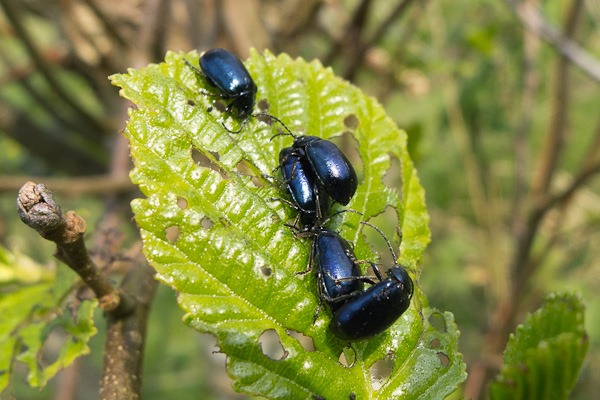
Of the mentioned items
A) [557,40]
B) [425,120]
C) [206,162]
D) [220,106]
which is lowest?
[206,162]

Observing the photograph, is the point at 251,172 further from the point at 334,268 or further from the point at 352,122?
the point at 352,122

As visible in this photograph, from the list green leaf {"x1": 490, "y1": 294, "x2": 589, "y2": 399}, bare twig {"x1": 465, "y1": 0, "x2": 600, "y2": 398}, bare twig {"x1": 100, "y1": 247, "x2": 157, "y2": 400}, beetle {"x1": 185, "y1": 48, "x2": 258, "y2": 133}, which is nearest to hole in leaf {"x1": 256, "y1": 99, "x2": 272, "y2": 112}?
beetle {"x1": 185, "y1": 48, "x2": 258, "y2": 133}

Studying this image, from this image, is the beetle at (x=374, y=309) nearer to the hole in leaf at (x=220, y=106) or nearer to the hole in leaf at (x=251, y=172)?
the hole in leaf at (x=251, y=172)

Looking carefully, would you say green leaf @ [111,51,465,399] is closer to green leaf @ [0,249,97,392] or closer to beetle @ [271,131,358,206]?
beetle @ [271,131,358,206]

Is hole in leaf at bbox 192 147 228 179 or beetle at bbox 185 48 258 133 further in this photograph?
beetle at bbox 185 48 258 133

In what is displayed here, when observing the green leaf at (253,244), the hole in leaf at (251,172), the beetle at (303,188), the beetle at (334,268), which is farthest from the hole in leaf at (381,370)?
the hole in leaf at (251,172)

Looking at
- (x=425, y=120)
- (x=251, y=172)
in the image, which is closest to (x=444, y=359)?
(x=251, y=172)
